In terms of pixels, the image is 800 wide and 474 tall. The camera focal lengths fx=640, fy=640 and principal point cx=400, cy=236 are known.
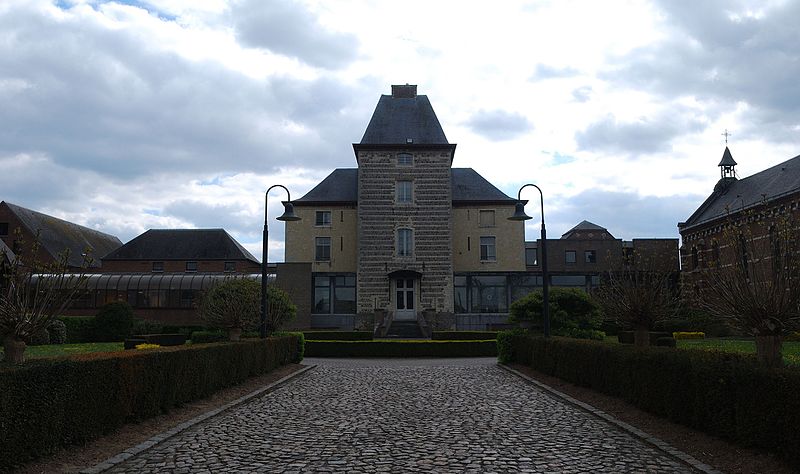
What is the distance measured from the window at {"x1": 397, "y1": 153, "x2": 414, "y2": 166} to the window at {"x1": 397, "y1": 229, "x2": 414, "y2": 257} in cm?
476

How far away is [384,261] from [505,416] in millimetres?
33547

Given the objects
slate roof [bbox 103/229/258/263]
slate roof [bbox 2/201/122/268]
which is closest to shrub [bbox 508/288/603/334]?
slate roof [bbox 103/229/258/263]

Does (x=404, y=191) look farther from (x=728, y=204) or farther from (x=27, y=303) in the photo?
(x=27, y=303)

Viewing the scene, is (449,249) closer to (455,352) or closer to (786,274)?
(455,352)

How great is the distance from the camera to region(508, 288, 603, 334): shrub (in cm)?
2211

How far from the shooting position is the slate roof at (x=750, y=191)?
38.7 meters

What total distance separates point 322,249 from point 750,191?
31.1m

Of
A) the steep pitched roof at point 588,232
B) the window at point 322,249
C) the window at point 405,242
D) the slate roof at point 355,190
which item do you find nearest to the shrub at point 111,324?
the window at point 322,249

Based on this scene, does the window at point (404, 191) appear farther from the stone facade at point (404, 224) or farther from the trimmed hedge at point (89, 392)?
the trimmed hedge at point (89, 392)

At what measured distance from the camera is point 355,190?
49812 millimetres

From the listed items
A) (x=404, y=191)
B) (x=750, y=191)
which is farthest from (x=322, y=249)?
(x=750, y=191)

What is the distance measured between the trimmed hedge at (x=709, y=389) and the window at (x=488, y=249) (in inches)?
1320

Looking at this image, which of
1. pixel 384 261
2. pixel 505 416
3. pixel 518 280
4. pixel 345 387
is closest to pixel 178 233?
pixel 384 261

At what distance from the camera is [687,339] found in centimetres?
3525
